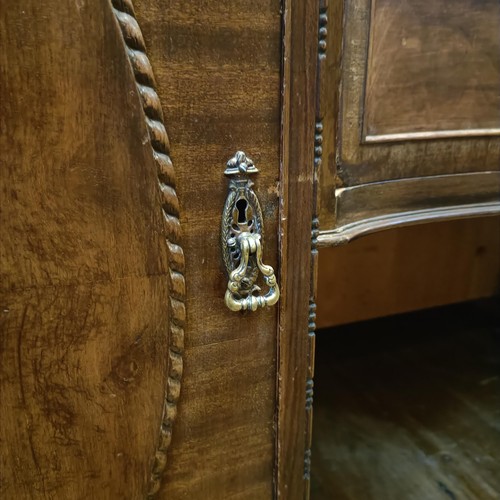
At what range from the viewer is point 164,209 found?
16.5 inches

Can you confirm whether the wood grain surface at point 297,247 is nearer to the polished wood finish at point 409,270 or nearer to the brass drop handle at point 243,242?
the brass drop handle at point 243,242

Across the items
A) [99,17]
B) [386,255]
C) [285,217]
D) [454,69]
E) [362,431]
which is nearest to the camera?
[99,17]

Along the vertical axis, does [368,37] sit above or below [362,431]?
above

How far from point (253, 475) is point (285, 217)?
0.27 meters

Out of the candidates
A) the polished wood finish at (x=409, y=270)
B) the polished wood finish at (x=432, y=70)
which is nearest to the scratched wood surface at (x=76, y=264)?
the polished wood finish at (x=432, y=70)

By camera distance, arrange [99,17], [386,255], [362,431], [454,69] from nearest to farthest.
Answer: [99,17]
[454,69]
[362,431]
[386,255]

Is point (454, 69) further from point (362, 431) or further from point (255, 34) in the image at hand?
point (362, 431)

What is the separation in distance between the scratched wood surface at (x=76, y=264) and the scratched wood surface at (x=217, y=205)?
0.10ft

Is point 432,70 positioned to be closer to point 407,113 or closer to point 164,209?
point 407,113

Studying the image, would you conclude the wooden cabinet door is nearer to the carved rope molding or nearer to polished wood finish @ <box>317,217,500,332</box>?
the carved rope molding

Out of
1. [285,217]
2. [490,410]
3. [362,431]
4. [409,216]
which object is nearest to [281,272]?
[285,217]

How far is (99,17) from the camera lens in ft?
1.20

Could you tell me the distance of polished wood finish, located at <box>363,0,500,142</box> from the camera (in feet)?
1.74

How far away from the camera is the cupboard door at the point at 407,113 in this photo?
510mm
